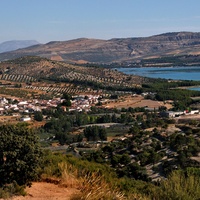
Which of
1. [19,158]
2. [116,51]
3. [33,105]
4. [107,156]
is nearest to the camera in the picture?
[19,158]

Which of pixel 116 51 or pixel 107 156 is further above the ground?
pixel 116 51

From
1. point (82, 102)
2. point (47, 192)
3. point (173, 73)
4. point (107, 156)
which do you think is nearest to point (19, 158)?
point (47, 192)

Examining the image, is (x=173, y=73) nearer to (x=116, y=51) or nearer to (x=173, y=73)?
(x=173, y=73)

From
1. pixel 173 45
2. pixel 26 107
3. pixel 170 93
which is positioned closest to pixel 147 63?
pixel 173 45

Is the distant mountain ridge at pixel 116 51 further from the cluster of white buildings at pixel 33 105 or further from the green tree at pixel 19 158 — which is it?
the green tree at pixel 19 158

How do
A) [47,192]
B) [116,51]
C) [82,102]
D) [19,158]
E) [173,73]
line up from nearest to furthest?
[47,192] → [19,158] → [82,102] → [173,73] → [116,51]

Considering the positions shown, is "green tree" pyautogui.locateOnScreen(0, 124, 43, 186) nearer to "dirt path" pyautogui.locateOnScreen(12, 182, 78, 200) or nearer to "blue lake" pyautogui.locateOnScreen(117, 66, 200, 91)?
"dirt path" pyautogui.locateOnScreen(12, 182, 78, 200)
